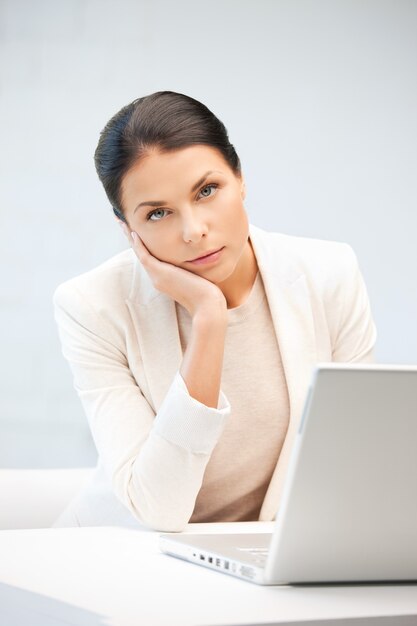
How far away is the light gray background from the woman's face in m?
1.83

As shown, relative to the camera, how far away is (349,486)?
107cm

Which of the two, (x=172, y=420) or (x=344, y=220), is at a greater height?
(x=172, y=420)

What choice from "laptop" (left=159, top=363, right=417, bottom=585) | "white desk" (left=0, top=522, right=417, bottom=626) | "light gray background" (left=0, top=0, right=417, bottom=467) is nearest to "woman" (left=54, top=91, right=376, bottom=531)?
"white desk" (left=0, top=522, right=417, bottom=626)

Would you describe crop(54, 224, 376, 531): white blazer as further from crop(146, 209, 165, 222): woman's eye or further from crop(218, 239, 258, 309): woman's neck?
crop(146, 209, 165, 222): woman's eye

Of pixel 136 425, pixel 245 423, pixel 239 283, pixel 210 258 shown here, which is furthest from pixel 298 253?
pixel 136 425

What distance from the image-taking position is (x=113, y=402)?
6.18 ft

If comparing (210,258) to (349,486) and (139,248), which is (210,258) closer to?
(139,248)

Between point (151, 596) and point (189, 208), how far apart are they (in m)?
0.93

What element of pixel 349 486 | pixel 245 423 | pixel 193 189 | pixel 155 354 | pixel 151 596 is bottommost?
pixel 245 423

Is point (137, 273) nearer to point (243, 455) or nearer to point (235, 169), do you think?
point (235, 169)

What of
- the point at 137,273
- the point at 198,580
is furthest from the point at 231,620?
the point at 137,273

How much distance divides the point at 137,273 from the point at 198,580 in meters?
1.08

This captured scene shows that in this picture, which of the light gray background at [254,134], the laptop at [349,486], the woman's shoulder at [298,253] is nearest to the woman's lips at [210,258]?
the woman's shoulder at [298,253]

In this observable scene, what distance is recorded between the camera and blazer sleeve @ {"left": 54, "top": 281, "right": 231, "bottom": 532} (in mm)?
1691
